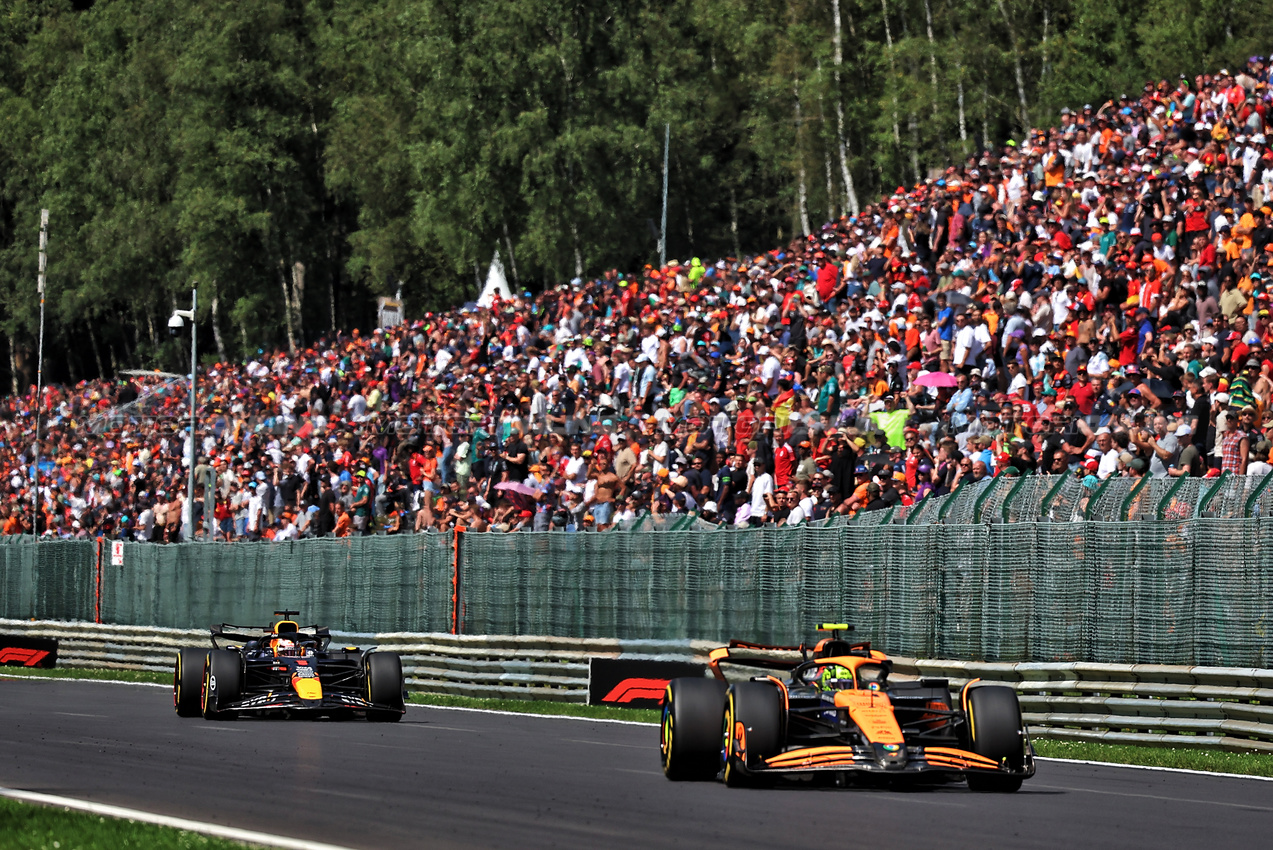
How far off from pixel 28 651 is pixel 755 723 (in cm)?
2385

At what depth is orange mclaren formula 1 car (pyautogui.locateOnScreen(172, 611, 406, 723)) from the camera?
64.7ft

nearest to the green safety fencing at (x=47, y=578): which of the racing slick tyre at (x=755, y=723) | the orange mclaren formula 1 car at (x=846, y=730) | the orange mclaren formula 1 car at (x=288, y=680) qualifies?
the orange mclaren formula 1 car at (x=288, y=680)

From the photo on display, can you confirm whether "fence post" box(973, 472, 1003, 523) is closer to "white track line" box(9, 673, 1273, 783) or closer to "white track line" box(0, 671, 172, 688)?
"white track line" box(9, 673, 1273, 783)

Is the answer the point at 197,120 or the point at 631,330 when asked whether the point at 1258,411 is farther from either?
the point at 197,120

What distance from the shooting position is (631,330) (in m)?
33.5

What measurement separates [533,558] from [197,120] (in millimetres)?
53834

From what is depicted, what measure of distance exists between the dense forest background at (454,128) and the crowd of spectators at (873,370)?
63.0ft

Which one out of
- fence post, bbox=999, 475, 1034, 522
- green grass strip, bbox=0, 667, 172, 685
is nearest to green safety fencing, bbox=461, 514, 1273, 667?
fence post, bbox=999, 475, 1034, 522

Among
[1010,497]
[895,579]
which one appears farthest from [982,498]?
[895,579]

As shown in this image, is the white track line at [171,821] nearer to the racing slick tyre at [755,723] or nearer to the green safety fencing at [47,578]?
the racing slick tyre at [755,723]

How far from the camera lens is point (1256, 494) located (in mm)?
16438

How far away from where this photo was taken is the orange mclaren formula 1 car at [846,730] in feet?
40.4

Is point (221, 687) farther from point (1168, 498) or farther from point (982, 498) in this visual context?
point (1168, 498)

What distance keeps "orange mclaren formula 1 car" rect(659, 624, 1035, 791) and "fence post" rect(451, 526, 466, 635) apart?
12.9 meters
